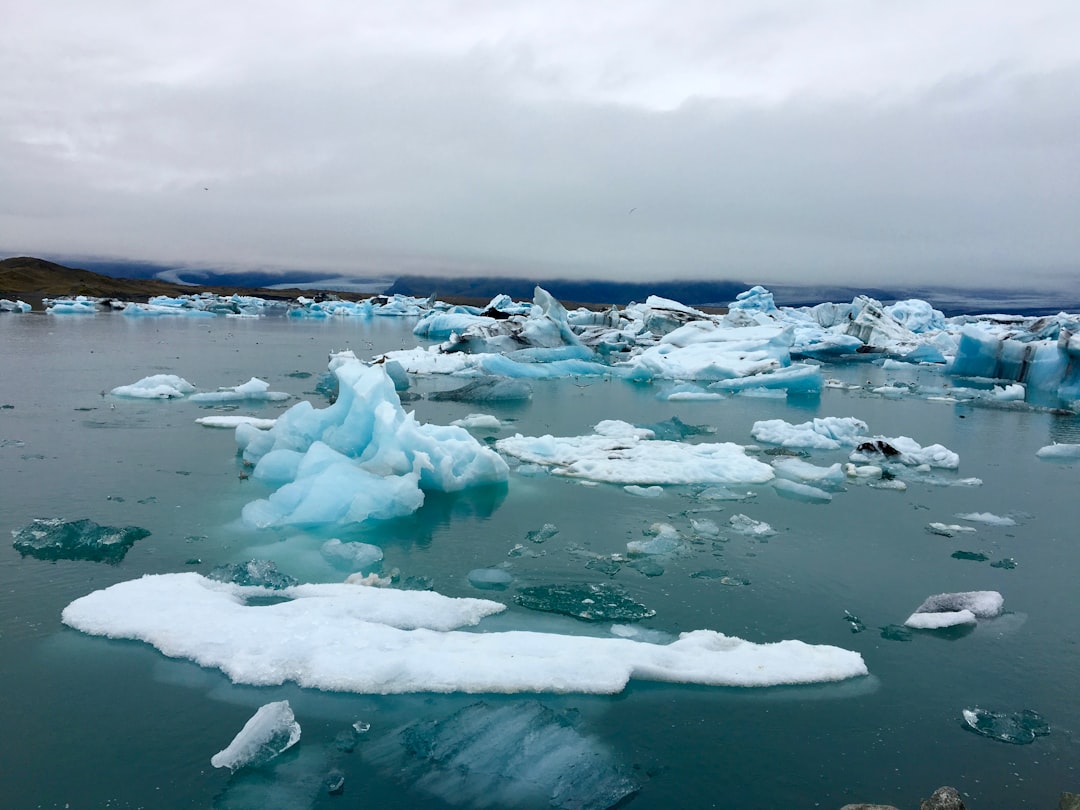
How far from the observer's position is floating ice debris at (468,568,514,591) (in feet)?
14.2

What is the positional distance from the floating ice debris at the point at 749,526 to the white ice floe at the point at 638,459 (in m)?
1.18

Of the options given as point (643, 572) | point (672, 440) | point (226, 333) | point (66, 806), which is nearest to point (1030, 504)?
point (672, 440)

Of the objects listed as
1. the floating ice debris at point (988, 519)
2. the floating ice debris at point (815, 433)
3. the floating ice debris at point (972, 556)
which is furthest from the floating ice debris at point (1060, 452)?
the floating ice debris at point (972, 556)

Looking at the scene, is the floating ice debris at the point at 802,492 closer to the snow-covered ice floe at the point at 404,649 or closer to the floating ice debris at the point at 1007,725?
the snow-covered ice floe at the point at 404,649

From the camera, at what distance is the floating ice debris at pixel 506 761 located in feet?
8.50

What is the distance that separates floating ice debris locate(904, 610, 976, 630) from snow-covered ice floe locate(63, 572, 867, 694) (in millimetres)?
659

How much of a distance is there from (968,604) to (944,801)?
209 centimetres

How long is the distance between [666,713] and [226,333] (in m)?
26.8

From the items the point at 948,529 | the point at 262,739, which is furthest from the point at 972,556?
the point at 262,739

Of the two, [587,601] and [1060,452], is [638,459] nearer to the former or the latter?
[587,601]

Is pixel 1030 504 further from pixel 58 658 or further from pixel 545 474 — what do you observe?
pixel 58 658

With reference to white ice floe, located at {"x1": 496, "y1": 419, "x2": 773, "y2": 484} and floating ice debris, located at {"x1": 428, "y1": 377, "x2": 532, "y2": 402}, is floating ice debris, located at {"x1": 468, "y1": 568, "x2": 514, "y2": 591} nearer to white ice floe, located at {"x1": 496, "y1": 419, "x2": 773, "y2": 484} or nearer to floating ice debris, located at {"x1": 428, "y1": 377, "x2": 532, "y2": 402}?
white ice floe, located at {"x1": 496, "y1": 419, "x2": 773, "y2": 484}

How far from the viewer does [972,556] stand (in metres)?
5.13

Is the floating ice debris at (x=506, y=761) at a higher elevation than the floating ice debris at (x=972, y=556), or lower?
lower
